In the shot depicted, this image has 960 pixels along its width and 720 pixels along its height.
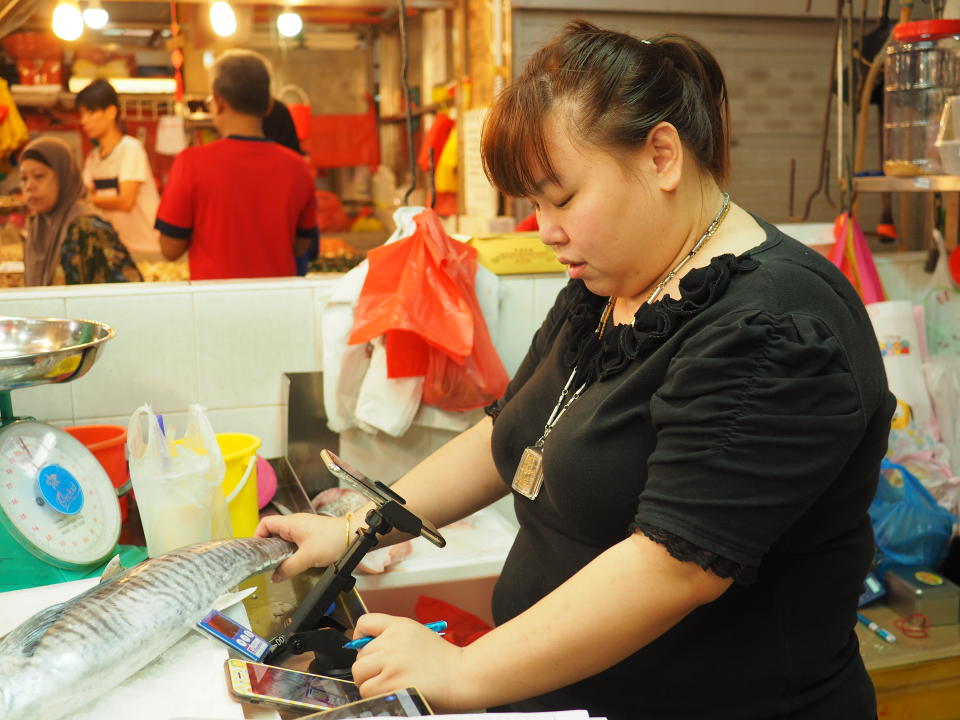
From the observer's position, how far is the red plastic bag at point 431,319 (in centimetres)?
217

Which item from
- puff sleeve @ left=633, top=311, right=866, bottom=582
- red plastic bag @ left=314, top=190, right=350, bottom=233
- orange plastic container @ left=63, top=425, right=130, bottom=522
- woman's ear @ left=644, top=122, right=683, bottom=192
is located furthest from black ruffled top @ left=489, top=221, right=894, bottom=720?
red plastic bag @ left=314, top=190, right=350, bottom=233

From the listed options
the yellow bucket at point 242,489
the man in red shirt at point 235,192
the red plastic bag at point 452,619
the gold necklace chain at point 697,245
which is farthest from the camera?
the man in red shirt at point 235,192

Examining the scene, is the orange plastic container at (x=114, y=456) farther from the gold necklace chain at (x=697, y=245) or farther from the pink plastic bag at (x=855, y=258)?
the pink plastic bag at (x=855, y=258)

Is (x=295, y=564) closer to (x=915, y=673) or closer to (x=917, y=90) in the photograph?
(x=915, y=673)

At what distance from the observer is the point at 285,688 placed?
116 centimetres

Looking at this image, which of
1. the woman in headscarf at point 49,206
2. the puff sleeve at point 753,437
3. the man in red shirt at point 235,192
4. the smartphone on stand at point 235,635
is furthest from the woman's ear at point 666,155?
the man in red shirt at point 235,192

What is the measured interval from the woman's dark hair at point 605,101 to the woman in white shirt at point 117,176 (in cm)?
372

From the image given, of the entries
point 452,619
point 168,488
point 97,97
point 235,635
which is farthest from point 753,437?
point 97,97

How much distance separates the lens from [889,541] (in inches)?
94.7

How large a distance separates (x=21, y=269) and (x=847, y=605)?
11.2 feet

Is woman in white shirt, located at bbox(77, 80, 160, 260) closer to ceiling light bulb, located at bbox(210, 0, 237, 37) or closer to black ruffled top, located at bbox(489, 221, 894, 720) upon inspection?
ceiling light bulb, located at bbox(210, 0, 237, 37)

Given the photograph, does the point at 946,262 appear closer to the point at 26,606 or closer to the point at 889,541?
the point at 889,541

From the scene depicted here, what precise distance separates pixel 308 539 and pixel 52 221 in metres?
2.35

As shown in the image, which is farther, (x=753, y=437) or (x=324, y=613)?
(x=324, y=613)
